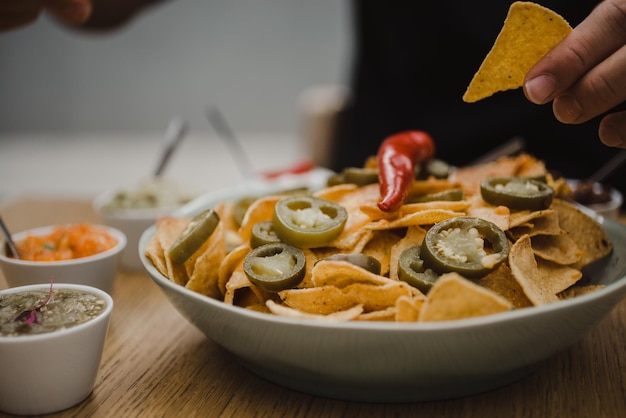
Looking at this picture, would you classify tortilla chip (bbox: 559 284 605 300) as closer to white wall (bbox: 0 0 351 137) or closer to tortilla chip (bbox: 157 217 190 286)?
tortilla chip (bbox: 157 217 190 286)

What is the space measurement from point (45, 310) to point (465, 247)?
780 millimetres

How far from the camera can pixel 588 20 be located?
1141 millimetres

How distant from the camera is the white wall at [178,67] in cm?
741

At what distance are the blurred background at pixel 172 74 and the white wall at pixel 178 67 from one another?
0.04ft

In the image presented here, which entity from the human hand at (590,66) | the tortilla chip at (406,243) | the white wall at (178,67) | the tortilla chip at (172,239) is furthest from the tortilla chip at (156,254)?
the white wall at (178,67)

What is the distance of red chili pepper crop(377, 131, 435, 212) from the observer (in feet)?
4.37

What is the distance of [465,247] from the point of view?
1.14 meters

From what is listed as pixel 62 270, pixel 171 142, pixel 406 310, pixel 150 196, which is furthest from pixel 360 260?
pixel 171 142

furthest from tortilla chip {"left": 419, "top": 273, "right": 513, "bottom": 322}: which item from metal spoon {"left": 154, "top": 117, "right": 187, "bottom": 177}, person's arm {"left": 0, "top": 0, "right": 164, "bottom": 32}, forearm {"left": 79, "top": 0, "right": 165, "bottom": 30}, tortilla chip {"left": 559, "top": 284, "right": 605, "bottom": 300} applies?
forearm {"left": 79, "top": 0, "right": 165, "bottom": 30}

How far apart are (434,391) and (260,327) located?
1.09ft

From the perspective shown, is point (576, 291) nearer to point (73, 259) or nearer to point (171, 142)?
point (73, 259)

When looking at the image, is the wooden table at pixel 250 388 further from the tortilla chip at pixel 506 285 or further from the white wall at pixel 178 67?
the white wall at pixel 178 67

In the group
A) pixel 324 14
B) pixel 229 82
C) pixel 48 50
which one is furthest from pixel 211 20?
pixel 48 50

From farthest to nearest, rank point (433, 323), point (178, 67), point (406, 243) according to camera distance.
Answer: point (178, 67) < point (406, 243) < point (433, 323)
